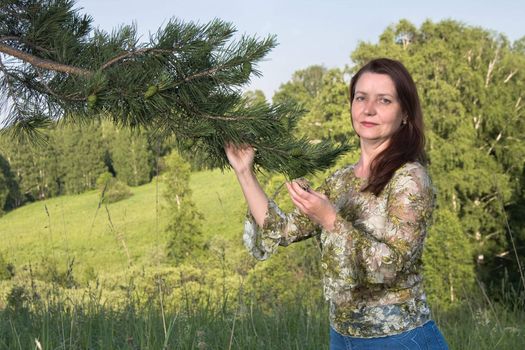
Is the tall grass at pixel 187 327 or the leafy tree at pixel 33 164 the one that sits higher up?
the leafy tree at pixel 33 164

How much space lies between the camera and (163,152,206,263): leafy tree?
31422 mm

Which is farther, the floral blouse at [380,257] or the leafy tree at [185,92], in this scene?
the leafy tree at [185,92]

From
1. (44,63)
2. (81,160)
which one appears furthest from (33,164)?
(81,160)

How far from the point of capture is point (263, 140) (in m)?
2.26

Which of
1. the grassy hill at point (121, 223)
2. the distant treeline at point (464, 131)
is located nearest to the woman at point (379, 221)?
the distant treeline at point (464, 131)

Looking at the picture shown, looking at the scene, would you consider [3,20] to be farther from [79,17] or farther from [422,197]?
[422,197]

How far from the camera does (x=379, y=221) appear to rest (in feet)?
6.42

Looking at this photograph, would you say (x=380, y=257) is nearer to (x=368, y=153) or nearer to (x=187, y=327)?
(x=368, y=153)

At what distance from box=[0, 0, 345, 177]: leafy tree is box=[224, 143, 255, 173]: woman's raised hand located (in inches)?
1.1

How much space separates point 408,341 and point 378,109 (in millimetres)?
712

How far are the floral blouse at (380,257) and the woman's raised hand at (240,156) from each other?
0.36 metres

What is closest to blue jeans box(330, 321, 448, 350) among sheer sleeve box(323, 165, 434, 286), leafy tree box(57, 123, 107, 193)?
sheer sleeve box(323, 165, 434, 286)

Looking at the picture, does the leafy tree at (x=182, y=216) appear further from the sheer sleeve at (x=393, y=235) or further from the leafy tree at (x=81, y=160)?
the sheer sleeve at (x=393, y=235)

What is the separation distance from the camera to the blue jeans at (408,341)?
1898 millimetres
